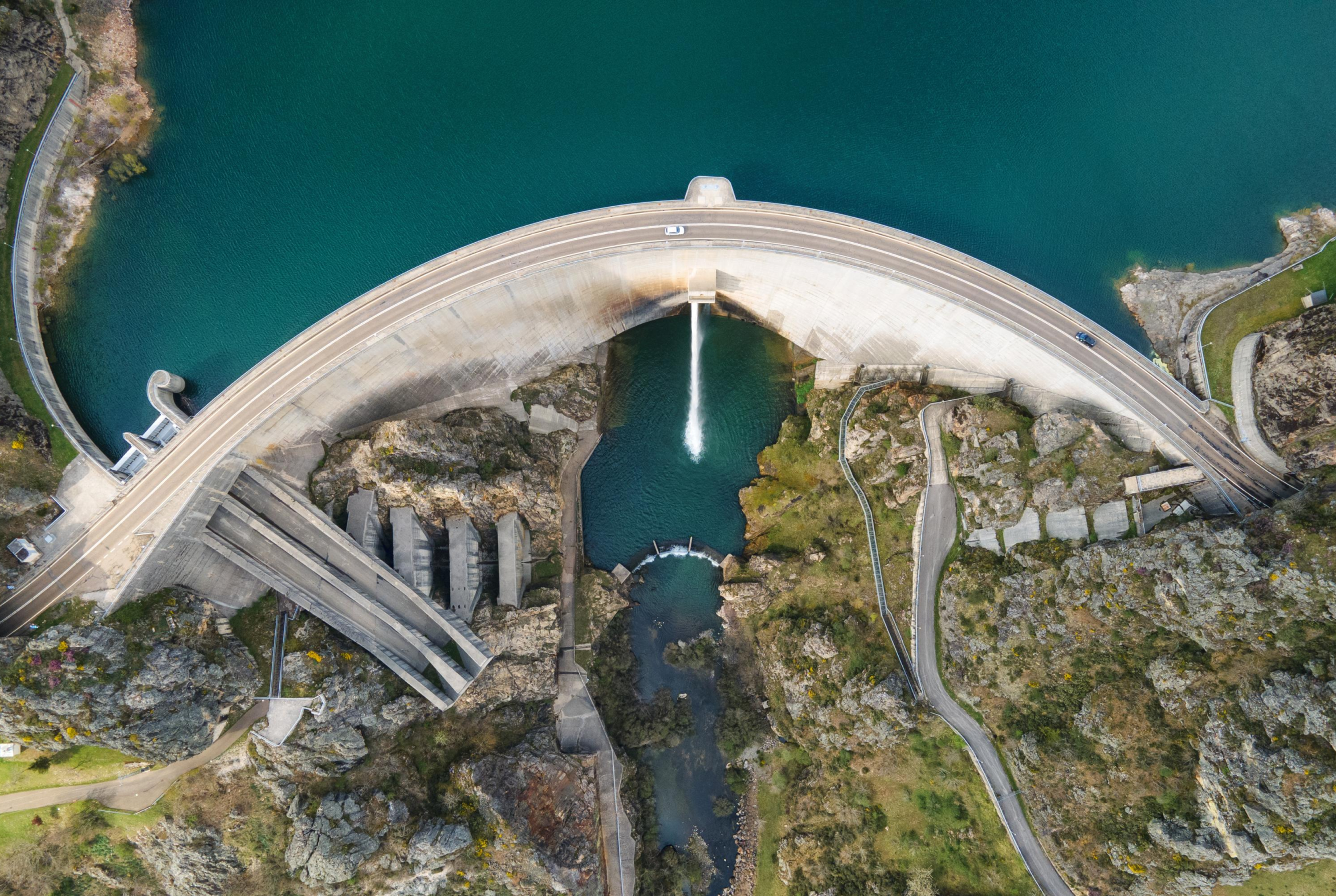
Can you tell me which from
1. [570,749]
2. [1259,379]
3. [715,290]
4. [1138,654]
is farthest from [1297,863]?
[715,290]

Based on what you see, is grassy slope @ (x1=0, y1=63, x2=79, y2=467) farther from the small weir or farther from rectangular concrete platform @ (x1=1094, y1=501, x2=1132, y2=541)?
rectangular concrete platform @ (x1=1094, y1=501, x2=1132, y2=541)

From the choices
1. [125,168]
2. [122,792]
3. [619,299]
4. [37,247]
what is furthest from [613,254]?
[122,792]

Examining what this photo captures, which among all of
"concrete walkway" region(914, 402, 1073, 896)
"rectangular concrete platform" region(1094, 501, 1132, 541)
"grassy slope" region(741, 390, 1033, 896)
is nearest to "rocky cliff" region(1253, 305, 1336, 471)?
"rectangular concrete platform" region(1094, 501, 1132, 541)

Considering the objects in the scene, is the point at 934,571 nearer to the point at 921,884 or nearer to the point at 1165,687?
the point at 1165,687

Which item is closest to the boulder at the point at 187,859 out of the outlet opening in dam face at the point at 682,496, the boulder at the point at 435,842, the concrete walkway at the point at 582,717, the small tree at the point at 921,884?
the boulder at the point at 435,842

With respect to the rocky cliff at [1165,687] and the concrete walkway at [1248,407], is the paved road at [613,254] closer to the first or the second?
the concrete walkway at [1248,407]
